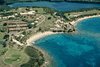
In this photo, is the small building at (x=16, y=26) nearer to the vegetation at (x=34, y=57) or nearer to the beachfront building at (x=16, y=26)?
the beachfront building at (x=16, y=26)

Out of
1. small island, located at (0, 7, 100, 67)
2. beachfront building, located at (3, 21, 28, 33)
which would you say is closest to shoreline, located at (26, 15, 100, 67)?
small island, located at (0, 7, 100, 67)

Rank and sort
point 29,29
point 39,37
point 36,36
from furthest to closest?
point 29,29
point 36,36
point 39,37

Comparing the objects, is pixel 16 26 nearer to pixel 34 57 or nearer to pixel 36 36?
pixel 36 36

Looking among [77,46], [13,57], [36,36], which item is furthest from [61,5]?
[13,57]

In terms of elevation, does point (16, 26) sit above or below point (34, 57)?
above

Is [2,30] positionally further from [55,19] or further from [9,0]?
[9,0]

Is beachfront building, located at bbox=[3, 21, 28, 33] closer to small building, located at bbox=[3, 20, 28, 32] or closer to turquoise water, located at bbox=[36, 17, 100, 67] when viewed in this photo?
small building, located at bbox=[3, 20, 28, 32]

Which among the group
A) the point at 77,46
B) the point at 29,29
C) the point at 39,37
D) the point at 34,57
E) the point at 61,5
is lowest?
the point at 39,37
